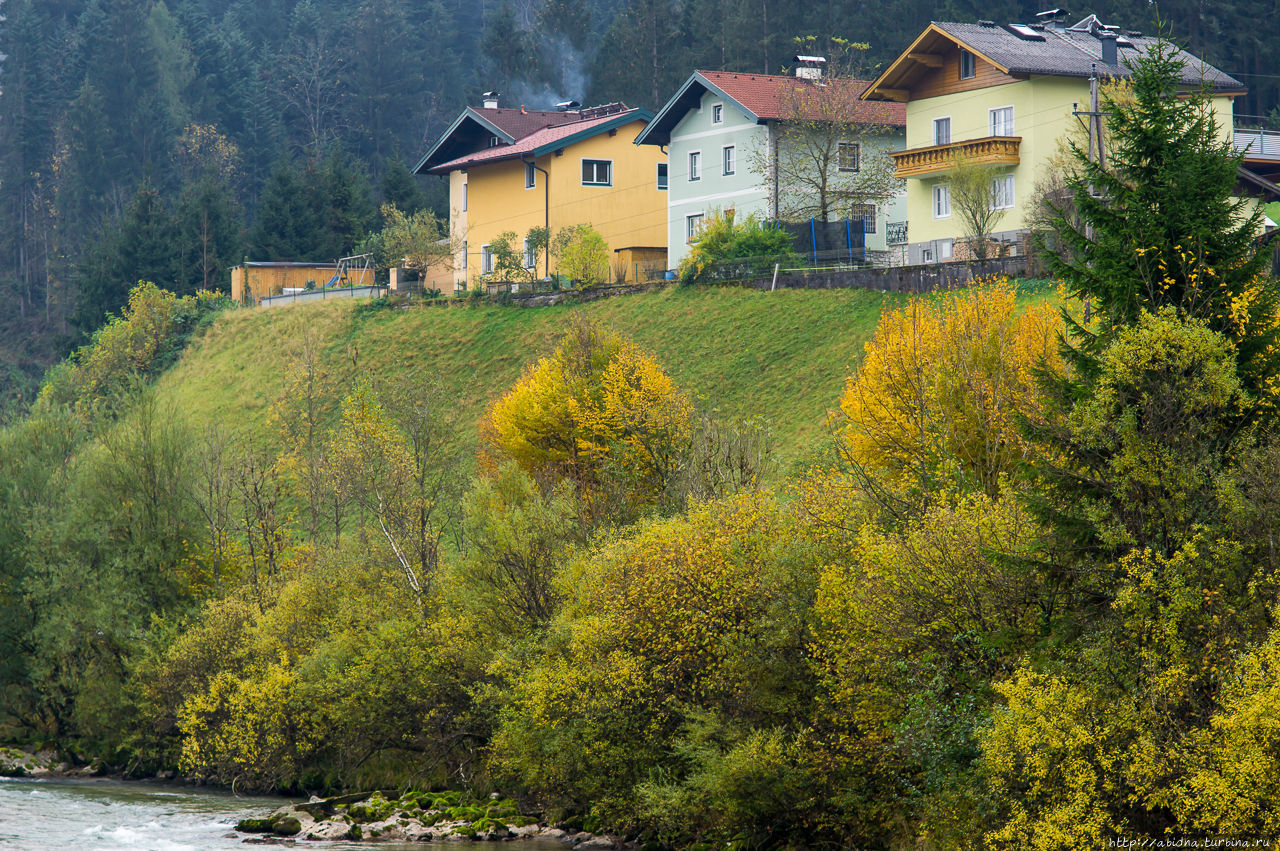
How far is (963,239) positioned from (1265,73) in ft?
119

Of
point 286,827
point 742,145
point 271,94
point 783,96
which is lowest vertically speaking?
point 286,827

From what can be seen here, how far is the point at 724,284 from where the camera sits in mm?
56438

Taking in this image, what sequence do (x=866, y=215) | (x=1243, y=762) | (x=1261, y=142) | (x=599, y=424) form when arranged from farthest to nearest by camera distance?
(x=1261, y=142)
(x=866, y=215)
(x=599, y=424)
(x=1243, y=762)

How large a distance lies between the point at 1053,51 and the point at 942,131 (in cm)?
529

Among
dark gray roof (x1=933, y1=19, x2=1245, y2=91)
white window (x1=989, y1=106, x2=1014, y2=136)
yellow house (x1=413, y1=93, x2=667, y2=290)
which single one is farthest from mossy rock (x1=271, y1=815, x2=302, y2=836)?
yellow house (x1=413, y1=93, x2=667, y2=290)

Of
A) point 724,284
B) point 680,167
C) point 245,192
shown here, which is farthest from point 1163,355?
point 245,192

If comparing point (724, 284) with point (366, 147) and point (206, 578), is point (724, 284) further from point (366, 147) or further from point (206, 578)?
point (366, 147)

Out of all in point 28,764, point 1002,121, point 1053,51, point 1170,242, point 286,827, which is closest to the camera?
point 1170,242

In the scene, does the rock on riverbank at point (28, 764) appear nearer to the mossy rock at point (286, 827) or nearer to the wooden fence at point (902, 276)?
the mossy rock at point (286, 827)

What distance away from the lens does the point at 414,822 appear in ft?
101

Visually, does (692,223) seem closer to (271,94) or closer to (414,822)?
(414,822)

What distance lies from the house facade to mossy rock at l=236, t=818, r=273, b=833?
35.8 m

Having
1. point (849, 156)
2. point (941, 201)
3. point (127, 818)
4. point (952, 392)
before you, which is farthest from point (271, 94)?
point (952, 392)

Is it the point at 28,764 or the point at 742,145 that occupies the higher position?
the point at 742,145
